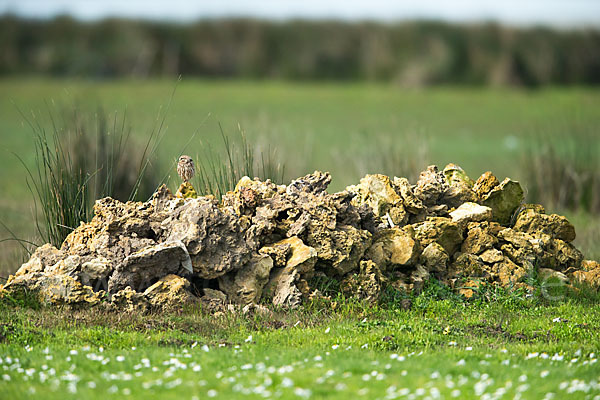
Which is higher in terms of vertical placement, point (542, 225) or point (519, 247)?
point (542, 225)

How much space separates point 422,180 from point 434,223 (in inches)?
33.0

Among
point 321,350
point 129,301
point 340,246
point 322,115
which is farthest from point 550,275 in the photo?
point 322,115

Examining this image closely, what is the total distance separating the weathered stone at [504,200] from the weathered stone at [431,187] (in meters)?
0.60

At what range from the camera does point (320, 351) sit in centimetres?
707

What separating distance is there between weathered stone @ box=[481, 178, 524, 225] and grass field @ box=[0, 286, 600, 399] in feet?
5.07

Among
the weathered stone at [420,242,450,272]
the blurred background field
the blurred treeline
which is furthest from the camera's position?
the blurred treeline

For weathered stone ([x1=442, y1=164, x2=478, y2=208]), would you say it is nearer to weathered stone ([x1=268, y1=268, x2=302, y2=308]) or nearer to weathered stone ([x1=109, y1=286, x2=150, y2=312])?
weathered stone ([x1=268, y1=268, x2=302, y2=308])

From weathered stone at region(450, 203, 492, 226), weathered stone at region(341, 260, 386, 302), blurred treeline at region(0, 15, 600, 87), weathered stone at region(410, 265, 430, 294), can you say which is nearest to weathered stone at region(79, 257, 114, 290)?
weathered stone at region(341, 260, 386, 302)

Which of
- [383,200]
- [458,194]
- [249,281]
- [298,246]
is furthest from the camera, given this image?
[458,194]

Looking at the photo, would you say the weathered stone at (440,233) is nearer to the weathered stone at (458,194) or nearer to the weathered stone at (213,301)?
the weathered stone at (458,194)

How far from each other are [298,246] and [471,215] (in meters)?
2.48

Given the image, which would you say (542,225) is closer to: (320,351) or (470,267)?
(470,267)

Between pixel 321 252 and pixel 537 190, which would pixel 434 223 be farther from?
pixel 537 190

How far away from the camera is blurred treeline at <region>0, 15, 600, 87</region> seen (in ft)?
133
